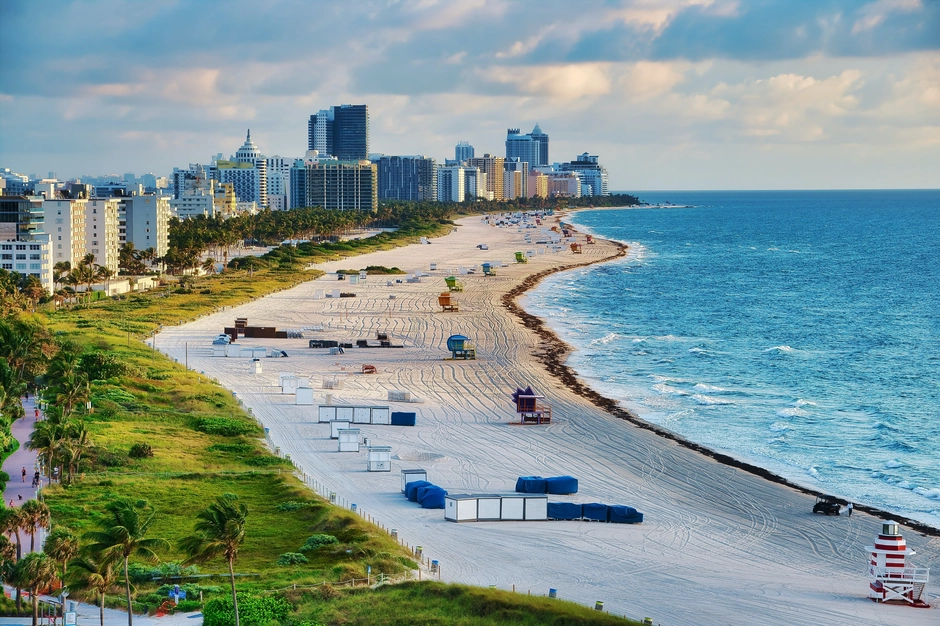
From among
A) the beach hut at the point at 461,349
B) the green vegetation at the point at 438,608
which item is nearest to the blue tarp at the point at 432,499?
the green vegetation at the point at 438,608

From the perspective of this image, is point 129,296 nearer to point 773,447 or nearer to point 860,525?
point 773,447

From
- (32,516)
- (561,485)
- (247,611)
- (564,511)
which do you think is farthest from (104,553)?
(561,485)

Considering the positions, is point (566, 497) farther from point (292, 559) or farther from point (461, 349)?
point (461, 349)

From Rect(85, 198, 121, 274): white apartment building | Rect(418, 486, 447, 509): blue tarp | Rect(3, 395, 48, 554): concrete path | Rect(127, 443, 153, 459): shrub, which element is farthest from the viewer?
Rect(85, 198, 121, 274): white apartment building

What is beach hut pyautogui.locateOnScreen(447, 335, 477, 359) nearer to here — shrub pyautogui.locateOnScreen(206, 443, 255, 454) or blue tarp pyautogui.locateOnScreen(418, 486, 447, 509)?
shrub pyautogui.locateOnScreen(206, 443, 255, 454)

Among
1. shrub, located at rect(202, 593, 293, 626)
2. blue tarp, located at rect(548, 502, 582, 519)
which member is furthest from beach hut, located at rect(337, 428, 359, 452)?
shrub, located at rect(202, 593, 293, 626)

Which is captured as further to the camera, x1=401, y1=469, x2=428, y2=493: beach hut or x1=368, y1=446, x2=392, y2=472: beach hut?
x1=368, y1=446, x2=392, y2=472: beach hut
